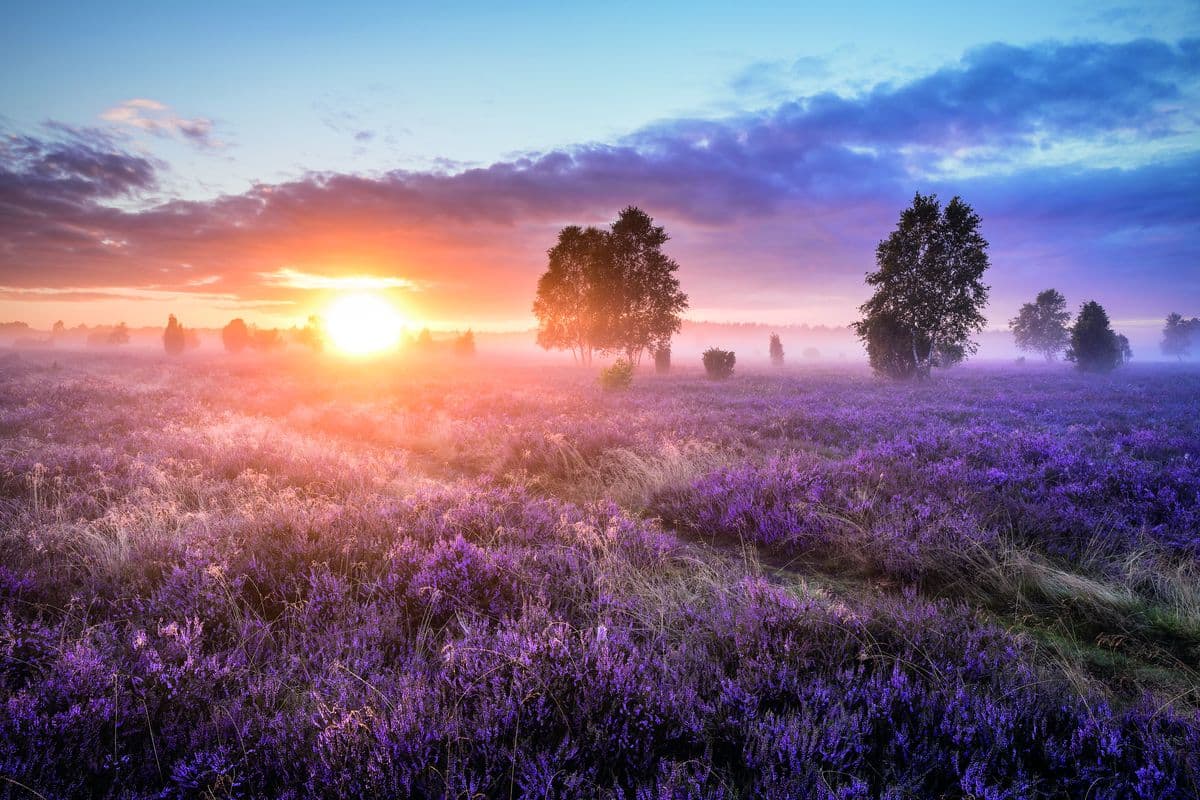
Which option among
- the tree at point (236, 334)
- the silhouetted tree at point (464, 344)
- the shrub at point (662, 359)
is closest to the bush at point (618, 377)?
the shrub at point (662, 359)

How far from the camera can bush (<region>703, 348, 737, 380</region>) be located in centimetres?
2895

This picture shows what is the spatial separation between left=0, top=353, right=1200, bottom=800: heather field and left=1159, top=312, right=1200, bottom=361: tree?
422ft

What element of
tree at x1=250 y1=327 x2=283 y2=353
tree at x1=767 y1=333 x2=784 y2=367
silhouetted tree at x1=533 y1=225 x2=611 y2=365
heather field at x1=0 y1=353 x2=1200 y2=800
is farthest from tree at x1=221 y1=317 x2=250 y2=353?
heather field at x1=0 y1=353 x2=1200 y2=800

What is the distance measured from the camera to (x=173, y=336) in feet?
235

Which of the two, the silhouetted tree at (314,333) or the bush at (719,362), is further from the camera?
the silhouetted tree at (314,333)

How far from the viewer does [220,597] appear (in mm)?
3453

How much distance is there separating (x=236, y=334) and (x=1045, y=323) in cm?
11145

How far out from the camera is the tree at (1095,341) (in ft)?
128

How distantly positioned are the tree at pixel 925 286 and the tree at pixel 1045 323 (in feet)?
153

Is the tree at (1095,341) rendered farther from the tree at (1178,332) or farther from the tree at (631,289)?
→ the tree at (1178,332)

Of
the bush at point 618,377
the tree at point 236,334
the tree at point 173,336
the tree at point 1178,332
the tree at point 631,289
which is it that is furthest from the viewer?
the tree at point 1178,332

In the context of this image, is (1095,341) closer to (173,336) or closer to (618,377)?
(618,377)

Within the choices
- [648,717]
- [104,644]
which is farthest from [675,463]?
[104,644]

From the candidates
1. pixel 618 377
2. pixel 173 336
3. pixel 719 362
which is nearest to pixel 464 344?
pixel 173 336
